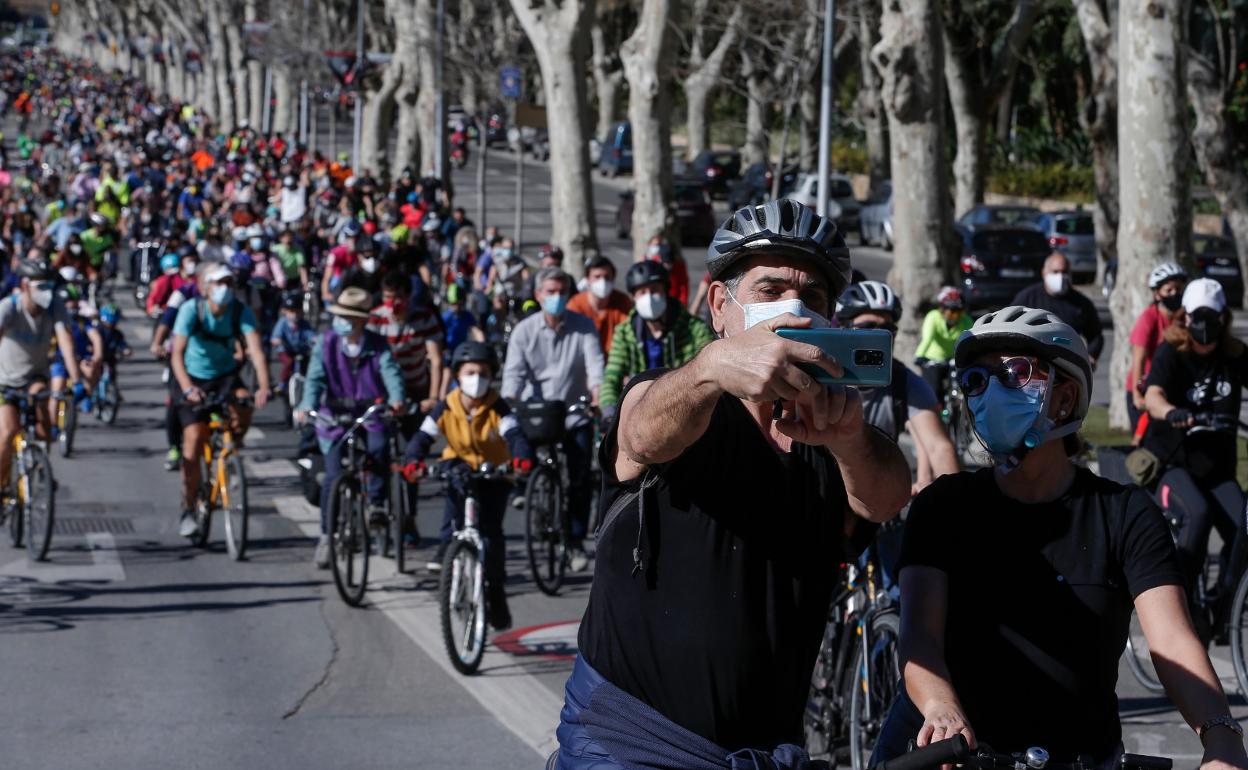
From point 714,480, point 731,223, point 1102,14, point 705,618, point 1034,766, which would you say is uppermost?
point 1102,14

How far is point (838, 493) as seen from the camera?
11.3ft

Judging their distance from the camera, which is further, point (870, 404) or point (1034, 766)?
point (870, 404)

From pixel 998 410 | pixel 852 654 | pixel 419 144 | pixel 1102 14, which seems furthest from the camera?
pixel 419 144

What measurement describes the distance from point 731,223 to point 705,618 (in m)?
0.69

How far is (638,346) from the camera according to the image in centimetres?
1134

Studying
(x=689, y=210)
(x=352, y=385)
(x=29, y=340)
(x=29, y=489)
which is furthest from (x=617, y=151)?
(x=352, y=385)

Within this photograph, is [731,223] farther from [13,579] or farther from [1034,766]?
[13,579]

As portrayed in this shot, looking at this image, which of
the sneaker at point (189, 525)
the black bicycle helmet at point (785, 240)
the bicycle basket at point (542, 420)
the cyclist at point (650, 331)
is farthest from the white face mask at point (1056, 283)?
the black bicycle helmet at point (785, 240)

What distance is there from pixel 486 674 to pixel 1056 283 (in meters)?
6.62

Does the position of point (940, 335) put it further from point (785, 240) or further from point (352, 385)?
point (785, 240)

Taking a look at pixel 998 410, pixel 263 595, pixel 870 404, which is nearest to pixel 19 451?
pixel 263 595

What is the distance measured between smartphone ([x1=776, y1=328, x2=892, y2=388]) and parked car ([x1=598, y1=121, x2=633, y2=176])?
61.1 m

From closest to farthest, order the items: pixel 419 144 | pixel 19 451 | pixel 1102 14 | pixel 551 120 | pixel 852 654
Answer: pixel 852 654, pixel 19 451, pixel 551 120, pixel 1102 14, pixel 419 144

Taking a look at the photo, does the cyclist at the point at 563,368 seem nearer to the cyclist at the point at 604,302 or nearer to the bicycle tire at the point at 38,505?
the cyclist at the point at 604,302
